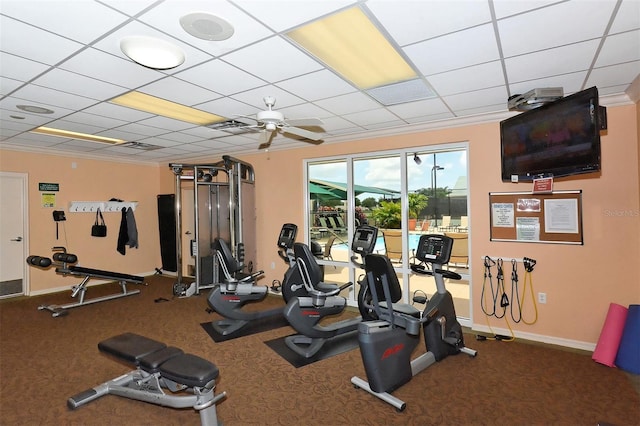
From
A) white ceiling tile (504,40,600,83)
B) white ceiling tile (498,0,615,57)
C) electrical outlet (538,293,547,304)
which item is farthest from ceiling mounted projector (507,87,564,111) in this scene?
electrical outlet (538,293,547,304)

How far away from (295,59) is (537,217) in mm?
3282

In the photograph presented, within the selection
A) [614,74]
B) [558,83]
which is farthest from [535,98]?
[614,74]

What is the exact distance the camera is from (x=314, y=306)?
3783 millimetres

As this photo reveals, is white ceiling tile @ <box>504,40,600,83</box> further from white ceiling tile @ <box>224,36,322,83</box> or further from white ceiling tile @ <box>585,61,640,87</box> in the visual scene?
white ceiling tile @ <box>224,36,322,83</box>

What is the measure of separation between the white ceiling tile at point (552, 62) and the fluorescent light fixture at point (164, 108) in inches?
126

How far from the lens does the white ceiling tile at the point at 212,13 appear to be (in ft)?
6.21

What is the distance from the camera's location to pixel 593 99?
2.59m

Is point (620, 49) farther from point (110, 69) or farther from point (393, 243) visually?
point (110, 69)

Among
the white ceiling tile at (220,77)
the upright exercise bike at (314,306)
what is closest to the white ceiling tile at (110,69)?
the white ceiling tile at (220,77)

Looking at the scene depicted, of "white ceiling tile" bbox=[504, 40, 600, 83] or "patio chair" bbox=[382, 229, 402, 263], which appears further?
"patio chair" bbox=[382, 229, 402, 263]

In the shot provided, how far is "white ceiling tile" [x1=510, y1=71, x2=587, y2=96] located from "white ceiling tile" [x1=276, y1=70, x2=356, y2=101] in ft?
5.21

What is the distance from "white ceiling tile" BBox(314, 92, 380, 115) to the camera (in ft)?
11.5

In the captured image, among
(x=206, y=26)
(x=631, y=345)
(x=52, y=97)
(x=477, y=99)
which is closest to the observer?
(x=206, y=26)

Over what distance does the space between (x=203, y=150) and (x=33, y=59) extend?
386 cm
